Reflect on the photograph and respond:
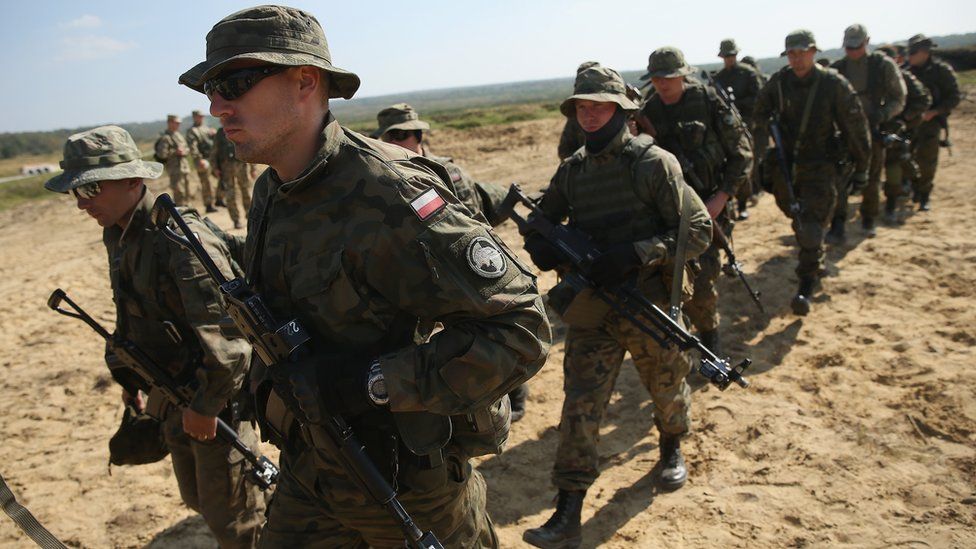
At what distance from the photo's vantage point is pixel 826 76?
6465 millimetres

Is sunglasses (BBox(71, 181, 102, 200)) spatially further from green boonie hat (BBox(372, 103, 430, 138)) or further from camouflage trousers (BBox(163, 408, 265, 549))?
green boonie hat (BBox(372, 103, 430, 138))

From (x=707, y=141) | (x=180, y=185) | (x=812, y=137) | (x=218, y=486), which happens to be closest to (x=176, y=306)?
(x=218, y=486)

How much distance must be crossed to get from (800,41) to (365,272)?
5929 mm

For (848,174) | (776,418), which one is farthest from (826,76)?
(776,418)

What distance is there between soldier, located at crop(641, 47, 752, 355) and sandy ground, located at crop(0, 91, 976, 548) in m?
0.67

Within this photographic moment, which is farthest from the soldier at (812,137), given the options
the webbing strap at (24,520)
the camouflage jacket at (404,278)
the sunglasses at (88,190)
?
the webbing strap at (24,520)

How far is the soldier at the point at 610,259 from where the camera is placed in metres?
3.80

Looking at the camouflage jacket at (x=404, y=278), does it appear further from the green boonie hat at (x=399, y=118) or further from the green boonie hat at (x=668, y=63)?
the green boonie hat at (x=668, y=63)

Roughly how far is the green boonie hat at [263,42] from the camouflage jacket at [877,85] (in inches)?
289

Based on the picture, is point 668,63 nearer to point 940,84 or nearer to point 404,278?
point 404,278

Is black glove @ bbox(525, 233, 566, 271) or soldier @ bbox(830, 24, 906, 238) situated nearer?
black glove @ bbox(525, 233, 566, 271)

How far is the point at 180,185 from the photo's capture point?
14.6 metres

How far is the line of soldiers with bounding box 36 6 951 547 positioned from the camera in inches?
79.4

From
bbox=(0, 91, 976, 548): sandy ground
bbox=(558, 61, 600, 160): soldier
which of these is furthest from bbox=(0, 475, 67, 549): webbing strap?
bbox=(558, 61, 600, 160): soldier
